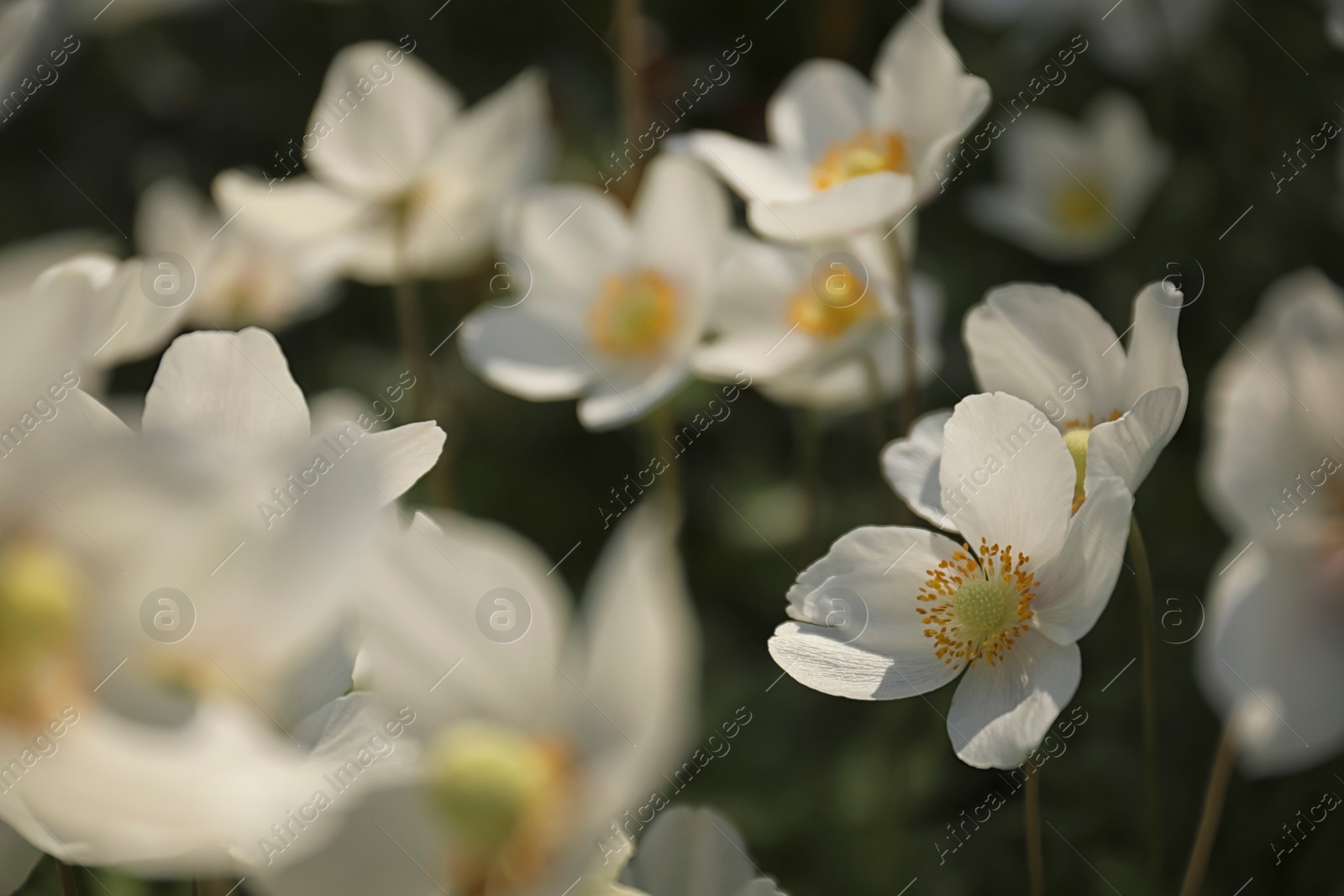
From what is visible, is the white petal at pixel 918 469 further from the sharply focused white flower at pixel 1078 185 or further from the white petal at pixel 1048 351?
the sharply focused white flower at pixel 1078 185

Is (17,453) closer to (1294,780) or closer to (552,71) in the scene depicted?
(1294,780)

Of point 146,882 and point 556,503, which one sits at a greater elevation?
point 146,882

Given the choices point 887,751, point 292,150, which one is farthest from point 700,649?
point 292,150

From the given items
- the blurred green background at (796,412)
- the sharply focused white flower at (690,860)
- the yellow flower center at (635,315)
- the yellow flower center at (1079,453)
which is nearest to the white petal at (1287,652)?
the yellow flower center at (1079,453)

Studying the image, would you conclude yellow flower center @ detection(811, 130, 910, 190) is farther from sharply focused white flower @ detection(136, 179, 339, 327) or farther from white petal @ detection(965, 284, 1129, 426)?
sharply focused white flower @ detection(136, 179, 339, 327)

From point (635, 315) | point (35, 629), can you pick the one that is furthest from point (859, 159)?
point (35, 629)

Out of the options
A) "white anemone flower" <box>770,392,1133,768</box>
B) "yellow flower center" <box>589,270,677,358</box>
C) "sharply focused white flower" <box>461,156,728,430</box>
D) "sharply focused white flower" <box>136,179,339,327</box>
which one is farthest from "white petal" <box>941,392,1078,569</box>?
"sharply focused white flower" <box>136,179,339,327</box>
